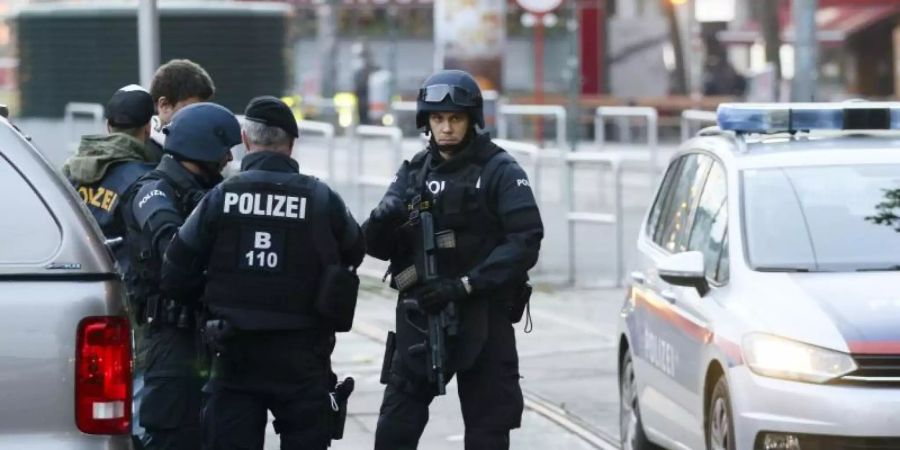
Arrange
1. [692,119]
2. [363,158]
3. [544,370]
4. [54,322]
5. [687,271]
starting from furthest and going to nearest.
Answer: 1. [692,119]
2. [363,158]
3. [544,370]
4. [687,271]
5. [54,322]

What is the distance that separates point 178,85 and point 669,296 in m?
2.07

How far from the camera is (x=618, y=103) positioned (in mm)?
34156

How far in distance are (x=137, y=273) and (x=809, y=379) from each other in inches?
89.2

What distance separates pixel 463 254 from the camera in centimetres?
684

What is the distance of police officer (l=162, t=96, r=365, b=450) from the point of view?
615cm

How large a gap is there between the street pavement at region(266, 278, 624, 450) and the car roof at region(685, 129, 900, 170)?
1.86 meters

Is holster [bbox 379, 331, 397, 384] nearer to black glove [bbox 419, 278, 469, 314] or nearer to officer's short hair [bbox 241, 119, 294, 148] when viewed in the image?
black glove [bbox 419, 278, 469, 314]

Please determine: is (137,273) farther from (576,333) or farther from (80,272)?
(576,333)

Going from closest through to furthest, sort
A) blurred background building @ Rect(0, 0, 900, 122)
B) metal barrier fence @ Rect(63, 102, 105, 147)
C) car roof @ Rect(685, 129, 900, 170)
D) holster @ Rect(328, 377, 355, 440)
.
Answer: holster @ Rect(328, 377, 355, 440) < car roof @ Rect(685, 129, 900, 170) < blurred background building @ Rect(0, 0, 900, 122) < metal barrier fence @ Rect(63, 102, 105, 147)

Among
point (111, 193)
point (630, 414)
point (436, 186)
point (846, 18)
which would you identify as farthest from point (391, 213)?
point (846, 18)

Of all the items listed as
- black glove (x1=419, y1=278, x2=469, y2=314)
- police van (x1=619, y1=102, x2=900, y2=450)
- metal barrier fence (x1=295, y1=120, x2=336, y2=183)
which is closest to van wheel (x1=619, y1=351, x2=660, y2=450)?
police van (x1=619, y1=102, x2=900, y2=450)

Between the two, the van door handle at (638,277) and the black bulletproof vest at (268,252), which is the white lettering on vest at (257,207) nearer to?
the black bulletproof vest at (268,252)

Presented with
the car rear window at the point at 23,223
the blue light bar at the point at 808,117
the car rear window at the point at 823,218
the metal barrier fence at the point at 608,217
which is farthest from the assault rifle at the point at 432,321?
the metal barrier fence at the point at 608,217

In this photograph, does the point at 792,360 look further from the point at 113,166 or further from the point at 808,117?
the point at 113,166
